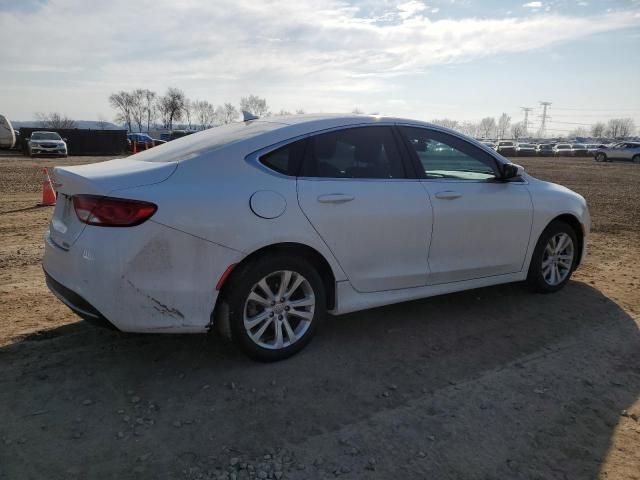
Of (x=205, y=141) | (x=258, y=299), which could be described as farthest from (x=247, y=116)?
(x=258, y=299)

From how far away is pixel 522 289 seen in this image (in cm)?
525

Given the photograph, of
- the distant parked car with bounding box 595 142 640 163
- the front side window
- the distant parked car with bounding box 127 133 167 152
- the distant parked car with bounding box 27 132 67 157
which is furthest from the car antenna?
the distant parked car with bounding box 595 142 640 163

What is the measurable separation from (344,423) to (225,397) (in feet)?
2.46

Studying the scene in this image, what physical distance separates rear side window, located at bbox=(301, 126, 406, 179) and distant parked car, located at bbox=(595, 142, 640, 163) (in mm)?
43924

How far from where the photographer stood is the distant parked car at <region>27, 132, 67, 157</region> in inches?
1228

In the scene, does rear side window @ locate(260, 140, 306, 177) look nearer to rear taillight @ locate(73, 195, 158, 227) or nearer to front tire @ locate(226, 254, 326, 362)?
front tire @ locate(226, 254, 326, 362)

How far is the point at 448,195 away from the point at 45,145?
109ft

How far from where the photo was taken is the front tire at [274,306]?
10.7 feet

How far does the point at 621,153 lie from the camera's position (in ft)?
135

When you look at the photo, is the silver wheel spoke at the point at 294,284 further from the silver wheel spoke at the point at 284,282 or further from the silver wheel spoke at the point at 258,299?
the silver wheel spoke at the point at 258,299

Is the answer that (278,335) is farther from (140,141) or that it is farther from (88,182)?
(140,141)

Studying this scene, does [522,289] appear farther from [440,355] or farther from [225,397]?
[225,397]

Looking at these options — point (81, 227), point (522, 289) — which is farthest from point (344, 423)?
point (522, 289)

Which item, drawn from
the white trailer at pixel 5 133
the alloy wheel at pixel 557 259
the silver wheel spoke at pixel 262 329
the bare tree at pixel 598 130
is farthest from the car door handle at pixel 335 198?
the bare tree at pixel 598 130
